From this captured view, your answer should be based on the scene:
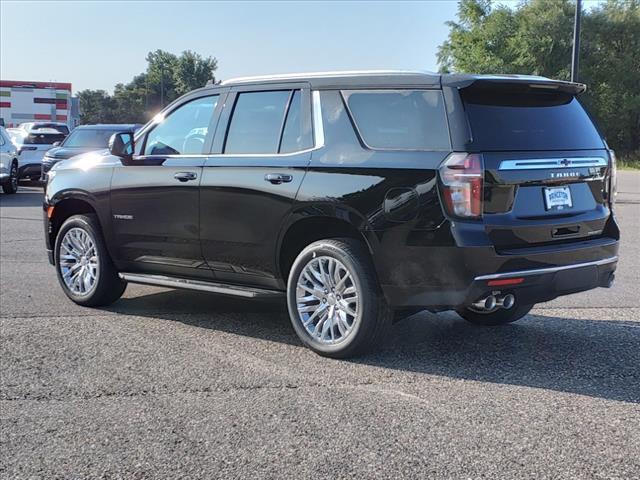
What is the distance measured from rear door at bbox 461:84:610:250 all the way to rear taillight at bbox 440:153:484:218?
0.06 meters

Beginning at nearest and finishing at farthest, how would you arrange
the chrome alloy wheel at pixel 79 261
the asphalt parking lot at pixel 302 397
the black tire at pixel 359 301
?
1. the asphalt parking lot at pixel 302 397
2. the black tire at pixel 359 301
3. the chrome alloy wheel at pixel 79 261

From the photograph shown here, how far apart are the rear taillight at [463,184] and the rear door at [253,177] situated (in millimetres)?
1111

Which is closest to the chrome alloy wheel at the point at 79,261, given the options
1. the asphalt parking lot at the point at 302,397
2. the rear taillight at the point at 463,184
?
the asphalt parking lot at the point at 302,397

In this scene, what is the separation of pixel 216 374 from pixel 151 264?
1.82m

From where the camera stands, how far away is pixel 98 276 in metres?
6.70

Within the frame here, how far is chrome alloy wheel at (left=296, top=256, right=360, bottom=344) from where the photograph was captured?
5125 mm

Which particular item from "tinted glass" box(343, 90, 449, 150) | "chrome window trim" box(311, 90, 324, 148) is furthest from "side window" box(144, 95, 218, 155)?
"tinted glass" box(343, 90, 449, 150)

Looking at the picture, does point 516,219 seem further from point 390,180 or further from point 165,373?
point 165,373

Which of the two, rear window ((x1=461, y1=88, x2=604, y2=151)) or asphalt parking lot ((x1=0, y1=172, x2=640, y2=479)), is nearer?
asphalt parking lot ((x1=0, y1=172, x2=640, y2=479))

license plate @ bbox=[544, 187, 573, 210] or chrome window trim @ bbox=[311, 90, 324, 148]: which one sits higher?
chrome window trim @ bbox=[311, 90, 324, 148]

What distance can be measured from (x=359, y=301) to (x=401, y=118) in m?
1.23

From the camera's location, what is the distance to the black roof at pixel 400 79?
4.85 meters

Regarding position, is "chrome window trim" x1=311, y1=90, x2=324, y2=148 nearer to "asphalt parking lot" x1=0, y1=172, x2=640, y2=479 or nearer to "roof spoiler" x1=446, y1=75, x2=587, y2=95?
"roof spoiler" x1=446, y1=75, x2=587, y2=95

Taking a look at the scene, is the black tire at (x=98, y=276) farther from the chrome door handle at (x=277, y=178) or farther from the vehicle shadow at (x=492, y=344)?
the chrome door handle at (x=277, y=178)
